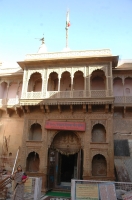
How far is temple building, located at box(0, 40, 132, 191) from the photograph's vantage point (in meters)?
13.3

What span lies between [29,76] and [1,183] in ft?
29.2

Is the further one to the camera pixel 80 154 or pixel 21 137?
pixel 21 137

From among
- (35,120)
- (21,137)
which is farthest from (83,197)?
(21,137)

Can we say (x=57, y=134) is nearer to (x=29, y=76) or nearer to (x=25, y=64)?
(x=29, y=76)

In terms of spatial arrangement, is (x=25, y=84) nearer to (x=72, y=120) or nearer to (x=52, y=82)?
(x=52, y=82)

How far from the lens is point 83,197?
7859 millimetres

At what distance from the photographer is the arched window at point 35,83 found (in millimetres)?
16241

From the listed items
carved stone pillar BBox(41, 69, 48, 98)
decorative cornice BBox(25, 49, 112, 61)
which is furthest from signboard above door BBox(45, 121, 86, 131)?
decorative cornice BBox(25, 49, 112, 61)

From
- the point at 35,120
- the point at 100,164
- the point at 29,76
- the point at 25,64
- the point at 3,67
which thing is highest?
the point at 3,67

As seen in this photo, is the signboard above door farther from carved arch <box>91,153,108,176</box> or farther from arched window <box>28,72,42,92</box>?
arched window <box>28,72,42,92</box>

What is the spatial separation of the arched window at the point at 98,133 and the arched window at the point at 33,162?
4513 mm

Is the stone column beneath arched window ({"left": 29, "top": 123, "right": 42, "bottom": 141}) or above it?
above

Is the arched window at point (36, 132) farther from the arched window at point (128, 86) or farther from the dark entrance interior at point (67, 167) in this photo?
the arched window at point (128, 86)

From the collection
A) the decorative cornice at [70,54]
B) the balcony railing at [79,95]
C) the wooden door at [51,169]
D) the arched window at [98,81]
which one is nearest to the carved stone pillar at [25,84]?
the balcony railing at [79,95]
